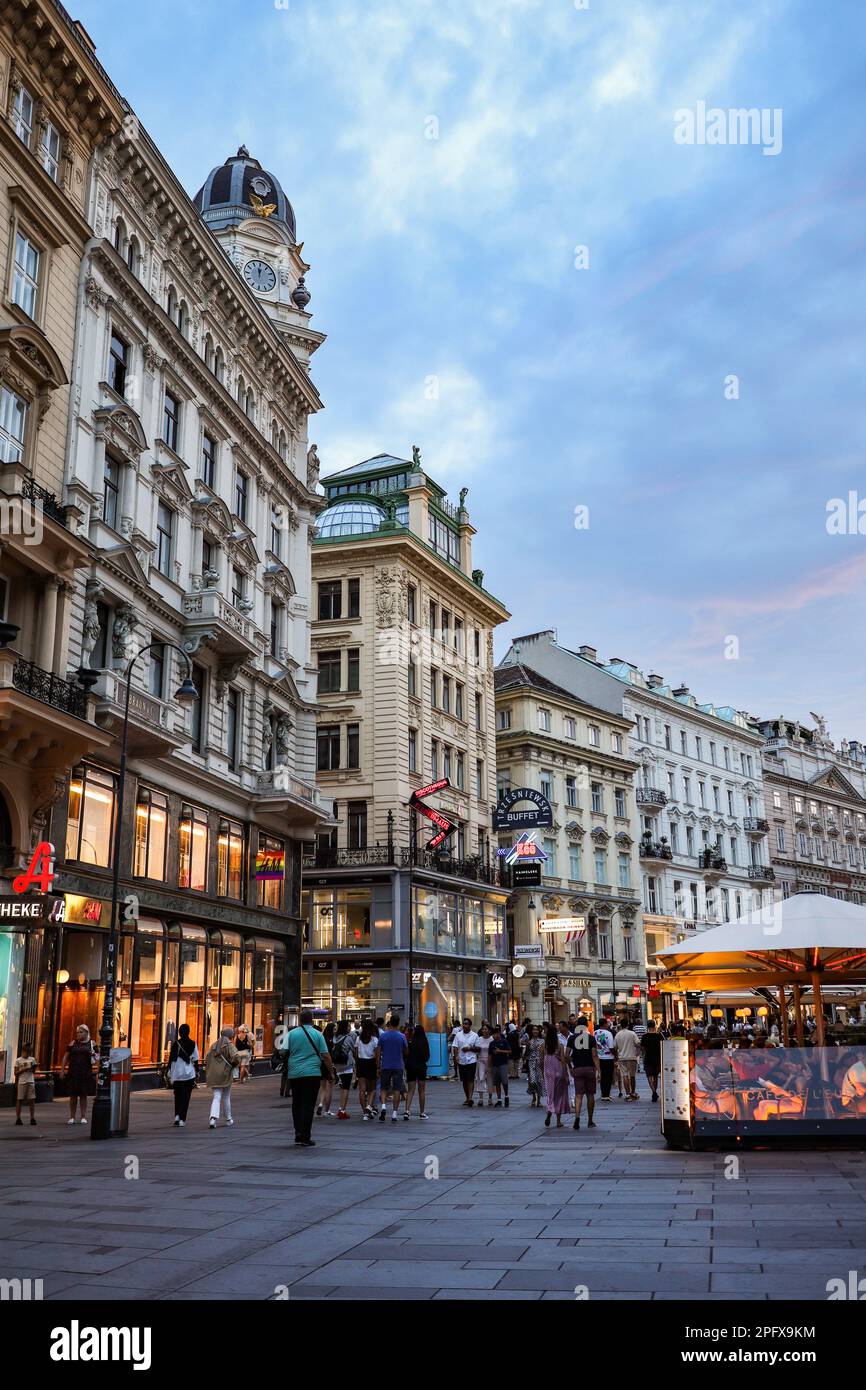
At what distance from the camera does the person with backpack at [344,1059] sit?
23.5 m

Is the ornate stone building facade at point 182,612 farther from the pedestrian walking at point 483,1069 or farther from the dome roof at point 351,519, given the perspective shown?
the dome roof at point 351,519

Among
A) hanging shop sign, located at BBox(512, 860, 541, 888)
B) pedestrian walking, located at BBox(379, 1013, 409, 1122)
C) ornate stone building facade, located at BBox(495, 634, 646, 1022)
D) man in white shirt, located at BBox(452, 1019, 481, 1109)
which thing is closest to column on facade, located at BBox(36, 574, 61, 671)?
pedestrian walking, located at BBox(379, 1013, 409, 1122)

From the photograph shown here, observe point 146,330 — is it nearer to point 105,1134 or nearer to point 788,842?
point 105,1134

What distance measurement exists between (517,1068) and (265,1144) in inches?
894

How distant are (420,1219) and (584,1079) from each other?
35.3 feet

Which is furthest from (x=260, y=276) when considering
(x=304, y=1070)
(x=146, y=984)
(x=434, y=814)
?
(x=304, y=1070)

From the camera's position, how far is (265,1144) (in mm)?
17734

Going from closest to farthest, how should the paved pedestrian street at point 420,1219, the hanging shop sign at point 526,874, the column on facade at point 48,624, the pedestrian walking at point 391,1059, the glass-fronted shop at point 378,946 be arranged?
the paved pedestrian street at point 420,1219, the pedestrian walking at point 391,1059, the column on facade at point 48,624, the glass-fronted shop at point 378,946, the hanging shop sign at point 526,874

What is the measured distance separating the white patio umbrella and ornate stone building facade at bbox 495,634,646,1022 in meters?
38.1

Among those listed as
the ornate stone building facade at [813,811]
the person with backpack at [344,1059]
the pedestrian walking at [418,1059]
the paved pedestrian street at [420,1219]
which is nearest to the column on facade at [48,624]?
the person with backpack at [344,1059]

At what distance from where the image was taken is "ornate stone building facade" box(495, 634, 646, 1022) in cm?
6200

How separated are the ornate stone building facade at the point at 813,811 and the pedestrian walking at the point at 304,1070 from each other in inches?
3025

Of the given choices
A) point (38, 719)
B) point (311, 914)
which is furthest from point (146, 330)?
point (311, 914)

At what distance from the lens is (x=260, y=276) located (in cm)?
4466
